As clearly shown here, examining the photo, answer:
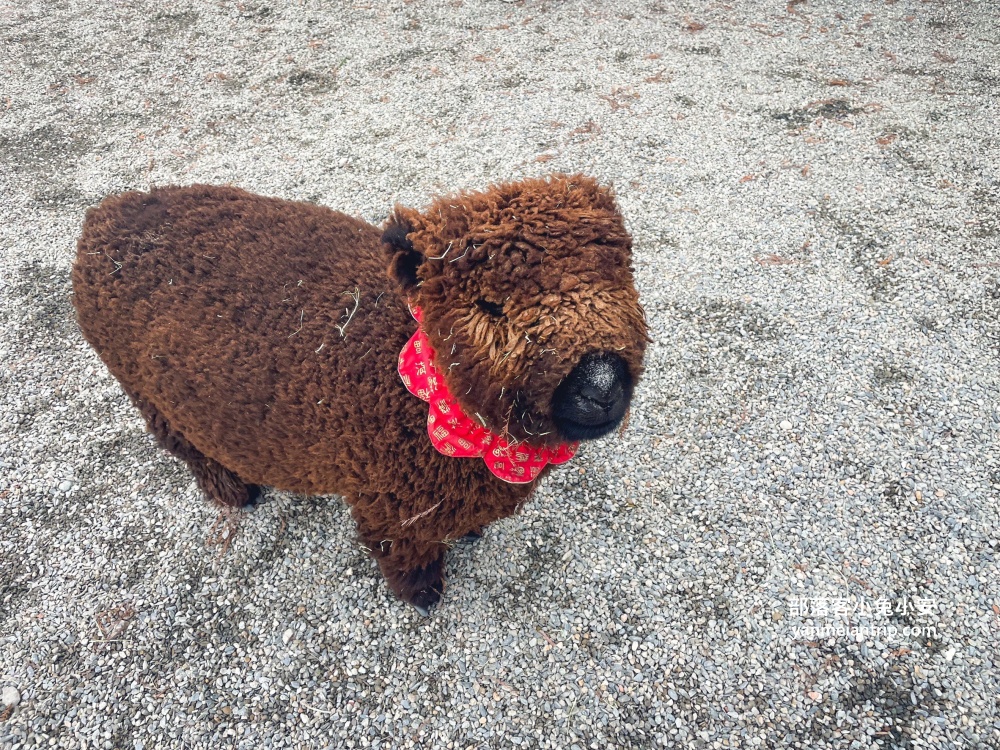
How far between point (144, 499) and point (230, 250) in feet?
6.57

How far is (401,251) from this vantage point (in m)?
1.98

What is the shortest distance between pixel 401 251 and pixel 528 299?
46 cm

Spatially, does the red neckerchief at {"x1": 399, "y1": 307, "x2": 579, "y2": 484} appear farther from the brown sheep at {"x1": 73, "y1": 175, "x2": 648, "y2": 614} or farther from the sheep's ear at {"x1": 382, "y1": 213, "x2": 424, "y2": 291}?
the sheep's ear at {"x1": 382, "y1": 213, "x2": 424, "y2": 291}

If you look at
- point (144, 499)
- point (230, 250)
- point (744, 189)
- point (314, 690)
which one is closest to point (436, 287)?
point (230, 250)

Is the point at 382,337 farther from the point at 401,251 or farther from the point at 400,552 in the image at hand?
the point at 400,552

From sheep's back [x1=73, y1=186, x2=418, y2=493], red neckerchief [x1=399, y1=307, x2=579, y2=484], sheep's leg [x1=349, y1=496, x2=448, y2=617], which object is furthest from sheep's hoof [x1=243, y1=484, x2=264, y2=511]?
red neckerchief [x1=399, y1=307, x2=579, y2=484]

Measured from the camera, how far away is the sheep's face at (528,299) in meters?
1.89

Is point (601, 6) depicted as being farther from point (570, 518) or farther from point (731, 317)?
point (570, 518)

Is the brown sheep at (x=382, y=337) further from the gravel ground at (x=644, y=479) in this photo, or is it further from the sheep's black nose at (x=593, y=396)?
the gravel ground at (x=644, y=479)

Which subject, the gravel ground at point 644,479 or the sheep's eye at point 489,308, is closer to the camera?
the sheep's eye at point 489,308

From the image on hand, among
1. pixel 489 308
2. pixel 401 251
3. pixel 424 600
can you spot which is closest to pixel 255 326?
pixel 401 251

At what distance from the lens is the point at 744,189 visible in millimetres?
5582

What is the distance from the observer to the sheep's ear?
2.00 meters

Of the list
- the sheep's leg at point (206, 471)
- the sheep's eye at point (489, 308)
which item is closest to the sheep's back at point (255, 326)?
the sheep's leg at point (206, 471)
